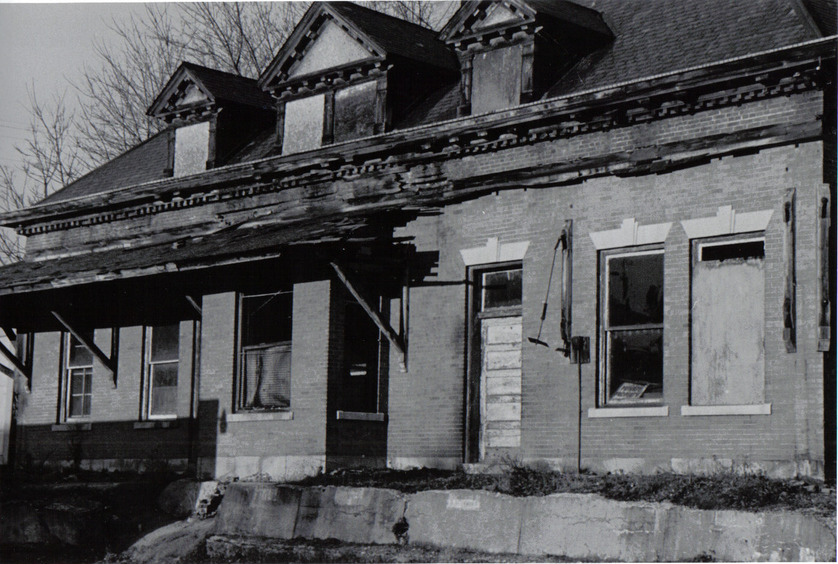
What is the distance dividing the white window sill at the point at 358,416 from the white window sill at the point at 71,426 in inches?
269

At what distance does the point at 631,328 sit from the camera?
1695cm

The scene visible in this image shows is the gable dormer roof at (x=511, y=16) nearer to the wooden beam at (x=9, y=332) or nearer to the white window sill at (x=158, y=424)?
the white window sill at (x=158, y=424)

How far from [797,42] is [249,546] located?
957 centimetres

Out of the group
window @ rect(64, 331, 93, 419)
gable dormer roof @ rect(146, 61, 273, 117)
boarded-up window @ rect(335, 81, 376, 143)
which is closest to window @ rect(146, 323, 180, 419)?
window @ rect(64, 331, 93, 419)

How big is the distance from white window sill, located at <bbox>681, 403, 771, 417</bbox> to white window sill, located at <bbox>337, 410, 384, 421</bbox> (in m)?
5.32

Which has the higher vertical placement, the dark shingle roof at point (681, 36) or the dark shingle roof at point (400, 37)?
the dark shingle roof at point (400, 37)

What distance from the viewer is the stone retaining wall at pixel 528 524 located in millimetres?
12281

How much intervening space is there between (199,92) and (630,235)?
10901mm

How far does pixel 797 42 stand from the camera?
637 inches

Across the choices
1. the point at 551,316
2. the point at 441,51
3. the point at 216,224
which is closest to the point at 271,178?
the point at 216,224

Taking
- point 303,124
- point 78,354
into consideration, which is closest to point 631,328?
point 303,124

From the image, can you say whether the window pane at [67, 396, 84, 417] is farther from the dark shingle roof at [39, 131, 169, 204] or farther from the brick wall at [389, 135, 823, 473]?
the brick wall at [389, 135, 823, 473]

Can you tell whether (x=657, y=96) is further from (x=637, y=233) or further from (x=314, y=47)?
(x=314, y=47)

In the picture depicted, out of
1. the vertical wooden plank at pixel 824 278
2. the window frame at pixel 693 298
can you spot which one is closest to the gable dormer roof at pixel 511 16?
the window frame at pixel 693 298
